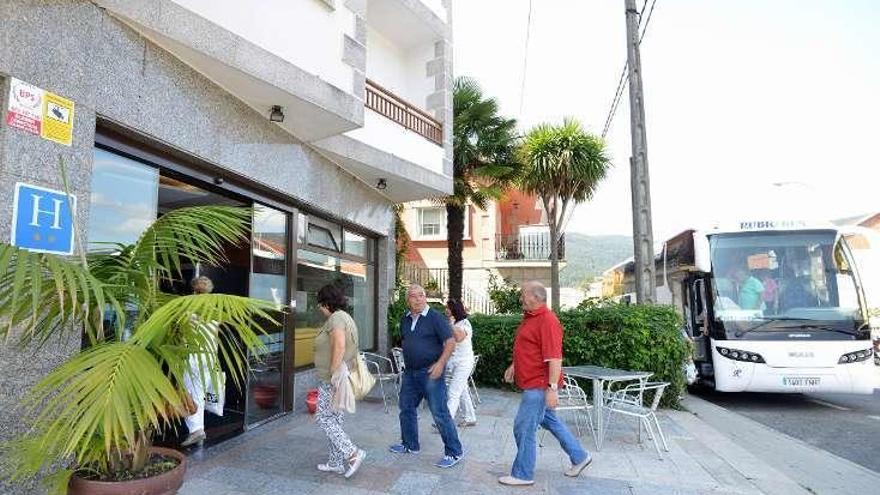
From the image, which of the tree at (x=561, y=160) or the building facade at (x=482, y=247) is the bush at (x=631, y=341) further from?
the building facade at (x=482, y=247)

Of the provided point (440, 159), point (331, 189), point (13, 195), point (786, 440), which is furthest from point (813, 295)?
point (13, 195)

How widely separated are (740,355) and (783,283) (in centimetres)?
144

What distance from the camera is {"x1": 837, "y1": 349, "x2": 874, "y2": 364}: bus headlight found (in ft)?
26.5

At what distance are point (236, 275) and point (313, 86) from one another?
8.54 ft

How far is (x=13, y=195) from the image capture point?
3.49 m

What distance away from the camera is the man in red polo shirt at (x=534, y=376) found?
4.50 metres

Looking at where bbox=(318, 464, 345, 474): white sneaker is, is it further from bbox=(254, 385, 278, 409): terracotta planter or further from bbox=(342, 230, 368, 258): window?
bbox=(342, 230, 368, 258): window

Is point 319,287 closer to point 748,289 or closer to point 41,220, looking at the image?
point 41,220

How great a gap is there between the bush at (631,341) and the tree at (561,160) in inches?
226

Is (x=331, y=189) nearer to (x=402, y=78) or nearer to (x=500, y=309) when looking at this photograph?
(x=402, y=78)

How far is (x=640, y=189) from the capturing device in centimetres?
956

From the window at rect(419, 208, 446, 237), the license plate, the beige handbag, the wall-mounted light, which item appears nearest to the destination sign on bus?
the license plate

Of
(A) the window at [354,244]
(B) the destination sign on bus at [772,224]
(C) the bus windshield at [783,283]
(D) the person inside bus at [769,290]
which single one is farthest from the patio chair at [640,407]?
(A) the window at [354,244]

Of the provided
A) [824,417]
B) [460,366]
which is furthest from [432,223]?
[460,366]
